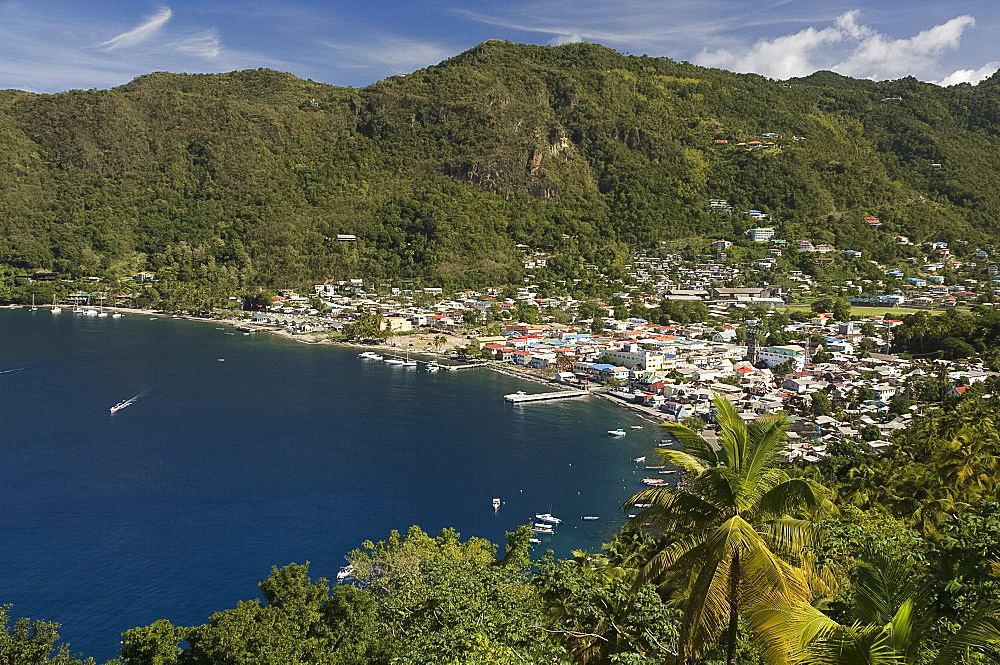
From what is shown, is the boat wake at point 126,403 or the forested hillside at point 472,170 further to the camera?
the forested hillside at point 472,170

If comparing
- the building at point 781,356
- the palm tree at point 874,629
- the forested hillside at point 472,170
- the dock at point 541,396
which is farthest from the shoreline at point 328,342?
the palm tree at point 874,629

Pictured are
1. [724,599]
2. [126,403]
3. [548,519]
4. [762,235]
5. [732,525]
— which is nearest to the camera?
[732,525]

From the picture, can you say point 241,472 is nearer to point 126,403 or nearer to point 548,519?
point 548,519

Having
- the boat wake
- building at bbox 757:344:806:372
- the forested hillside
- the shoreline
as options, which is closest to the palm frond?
the boat wake

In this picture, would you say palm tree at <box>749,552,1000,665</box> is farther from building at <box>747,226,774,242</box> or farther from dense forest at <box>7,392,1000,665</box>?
building at <box>747,226,774,242</box>

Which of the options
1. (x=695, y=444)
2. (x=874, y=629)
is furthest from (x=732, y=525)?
(x=874, y=629)

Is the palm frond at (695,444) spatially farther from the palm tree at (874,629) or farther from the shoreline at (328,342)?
the shoreline at (328,342)
